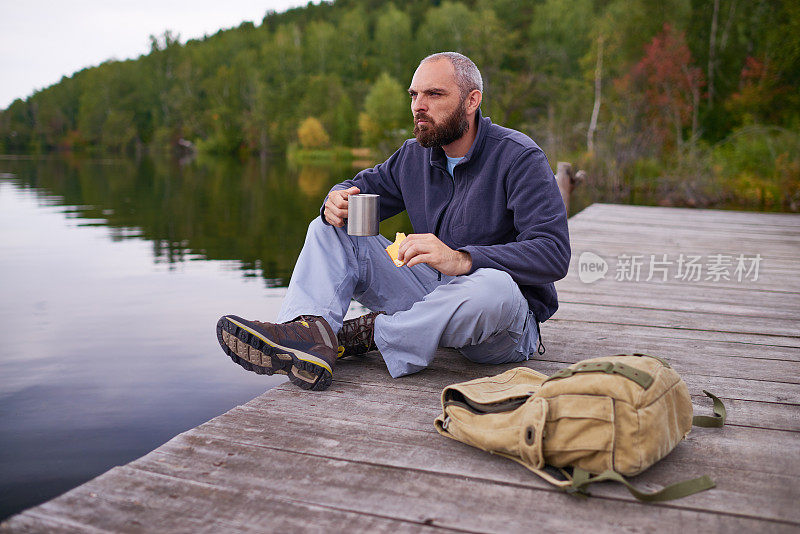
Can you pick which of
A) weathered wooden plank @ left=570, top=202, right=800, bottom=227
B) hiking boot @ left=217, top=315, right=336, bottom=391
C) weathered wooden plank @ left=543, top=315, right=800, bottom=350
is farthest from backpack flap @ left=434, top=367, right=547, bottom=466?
weathered wooden plank @ left=570, top=202, right=800, bottom=227

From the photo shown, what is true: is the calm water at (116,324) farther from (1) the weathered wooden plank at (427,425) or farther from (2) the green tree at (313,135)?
(2) the green tree at (313,135)

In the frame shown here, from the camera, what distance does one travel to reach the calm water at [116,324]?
3.54m

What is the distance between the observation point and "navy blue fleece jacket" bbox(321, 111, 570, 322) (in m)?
2.38

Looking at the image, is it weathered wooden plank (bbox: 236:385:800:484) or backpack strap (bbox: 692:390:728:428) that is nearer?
weathered wooden plank (bbox: 236:385:800:484)

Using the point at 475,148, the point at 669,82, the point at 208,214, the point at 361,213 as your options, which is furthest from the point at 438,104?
the point at 669,82

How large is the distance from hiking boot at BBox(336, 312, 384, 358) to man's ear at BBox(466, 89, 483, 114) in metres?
0.89

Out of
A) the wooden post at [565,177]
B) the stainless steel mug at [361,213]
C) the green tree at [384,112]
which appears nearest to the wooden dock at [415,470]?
the stainless steel mug at [361,213]

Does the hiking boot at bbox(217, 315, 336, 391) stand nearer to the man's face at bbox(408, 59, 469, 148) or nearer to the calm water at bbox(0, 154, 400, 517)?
the man's face at bbox(408, 59, 469, 148)

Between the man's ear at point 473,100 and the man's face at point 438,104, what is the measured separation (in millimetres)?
30

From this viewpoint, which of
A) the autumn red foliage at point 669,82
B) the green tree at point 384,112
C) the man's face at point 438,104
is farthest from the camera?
the green tree at point 384,112

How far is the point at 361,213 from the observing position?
94.8 inches

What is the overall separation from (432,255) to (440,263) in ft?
0.16

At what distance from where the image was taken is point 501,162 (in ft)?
8.35

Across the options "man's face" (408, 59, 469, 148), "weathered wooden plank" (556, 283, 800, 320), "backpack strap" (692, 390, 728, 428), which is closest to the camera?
"backpack strap" (692, 390, 728, 428)
